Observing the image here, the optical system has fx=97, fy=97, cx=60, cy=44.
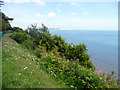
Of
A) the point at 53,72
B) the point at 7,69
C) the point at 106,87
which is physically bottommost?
the point at 106,87

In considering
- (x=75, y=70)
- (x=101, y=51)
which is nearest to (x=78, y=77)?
(x=75, y=70)

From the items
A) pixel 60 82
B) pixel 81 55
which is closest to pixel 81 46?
pixel 81 55

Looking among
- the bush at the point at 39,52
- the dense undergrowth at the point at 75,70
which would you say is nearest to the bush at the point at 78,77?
the dense undergrowth at the point at 75,70

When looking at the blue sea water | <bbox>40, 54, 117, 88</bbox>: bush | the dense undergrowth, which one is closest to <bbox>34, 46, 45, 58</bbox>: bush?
the dense undergrowth

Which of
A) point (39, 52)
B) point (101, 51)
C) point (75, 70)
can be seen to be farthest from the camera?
point (101, 51)

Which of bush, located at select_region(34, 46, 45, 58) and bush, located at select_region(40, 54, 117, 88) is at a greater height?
bush, located at select_region(34, 46, 45, 58)

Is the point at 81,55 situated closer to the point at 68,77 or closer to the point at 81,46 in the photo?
the point at 81,46

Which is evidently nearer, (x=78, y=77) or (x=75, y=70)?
(x=78, y=77)

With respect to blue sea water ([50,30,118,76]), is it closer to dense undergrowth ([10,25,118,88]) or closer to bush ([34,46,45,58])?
dense undergrowth ([10,25,118,88])

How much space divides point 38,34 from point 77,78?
7.15 m

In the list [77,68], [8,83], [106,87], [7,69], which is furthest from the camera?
[77,68]

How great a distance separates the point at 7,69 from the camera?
3418 mm

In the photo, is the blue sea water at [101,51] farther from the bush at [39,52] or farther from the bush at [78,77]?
the bush at [78,77]

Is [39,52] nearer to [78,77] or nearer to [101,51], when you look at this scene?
[78,77]
